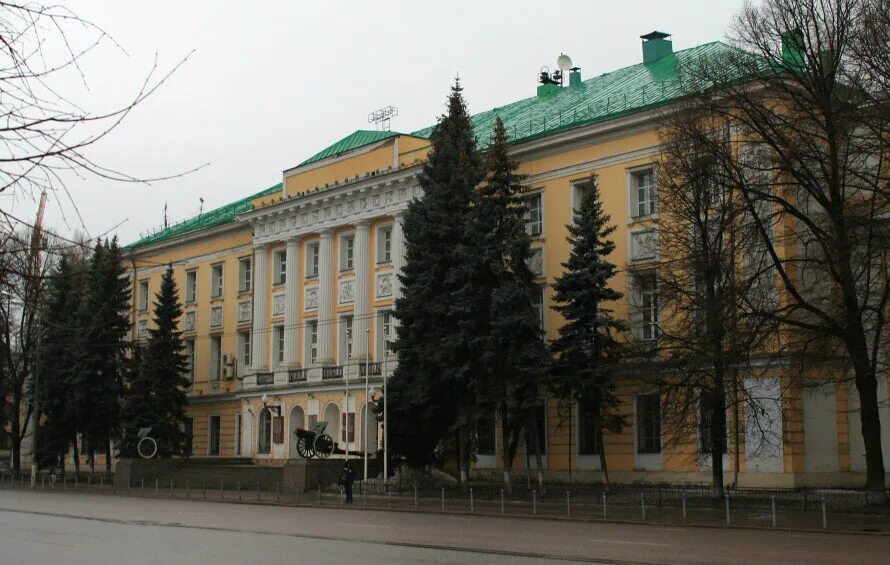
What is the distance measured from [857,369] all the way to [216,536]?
1730 centimetres

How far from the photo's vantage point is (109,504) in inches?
1455

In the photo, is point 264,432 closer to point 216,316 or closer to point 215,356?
point 215,356

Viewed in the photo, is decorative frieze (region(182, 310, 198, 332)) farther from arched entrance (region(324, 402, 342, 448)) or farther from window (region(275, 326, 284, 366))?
arched entrance (region(324, 402, 342, 448))

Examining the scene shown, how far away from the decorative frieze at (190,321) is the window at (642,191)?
34.8m

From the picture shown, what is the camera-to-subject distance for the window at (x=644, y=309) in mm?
38375

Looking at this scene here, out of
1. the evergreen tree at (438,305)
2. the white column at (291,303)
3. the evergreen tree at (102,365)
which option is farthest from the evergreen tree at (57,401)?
the evergreen tree at (438,305)

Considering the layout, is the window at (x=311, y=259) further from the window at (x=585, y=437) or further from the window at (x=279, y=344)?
the window at (x=585, y=437)

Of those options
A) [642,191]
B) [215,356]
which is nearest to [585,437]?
[642,191]

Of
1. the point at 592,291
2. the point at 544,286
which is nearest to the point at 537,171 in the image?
the point at 544,286

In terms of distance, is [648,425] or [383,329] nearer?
[648,425]

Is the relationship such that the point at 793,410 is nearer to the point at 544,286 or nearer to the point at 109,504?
the point at 544,286

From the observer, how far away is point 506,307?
40.2m

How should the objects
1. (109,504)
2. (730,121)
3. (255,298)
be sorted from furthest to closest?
1. (255,298)
2. (109,504)
3. (730,121)

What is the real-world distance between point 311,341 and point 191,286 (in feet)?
48.5
